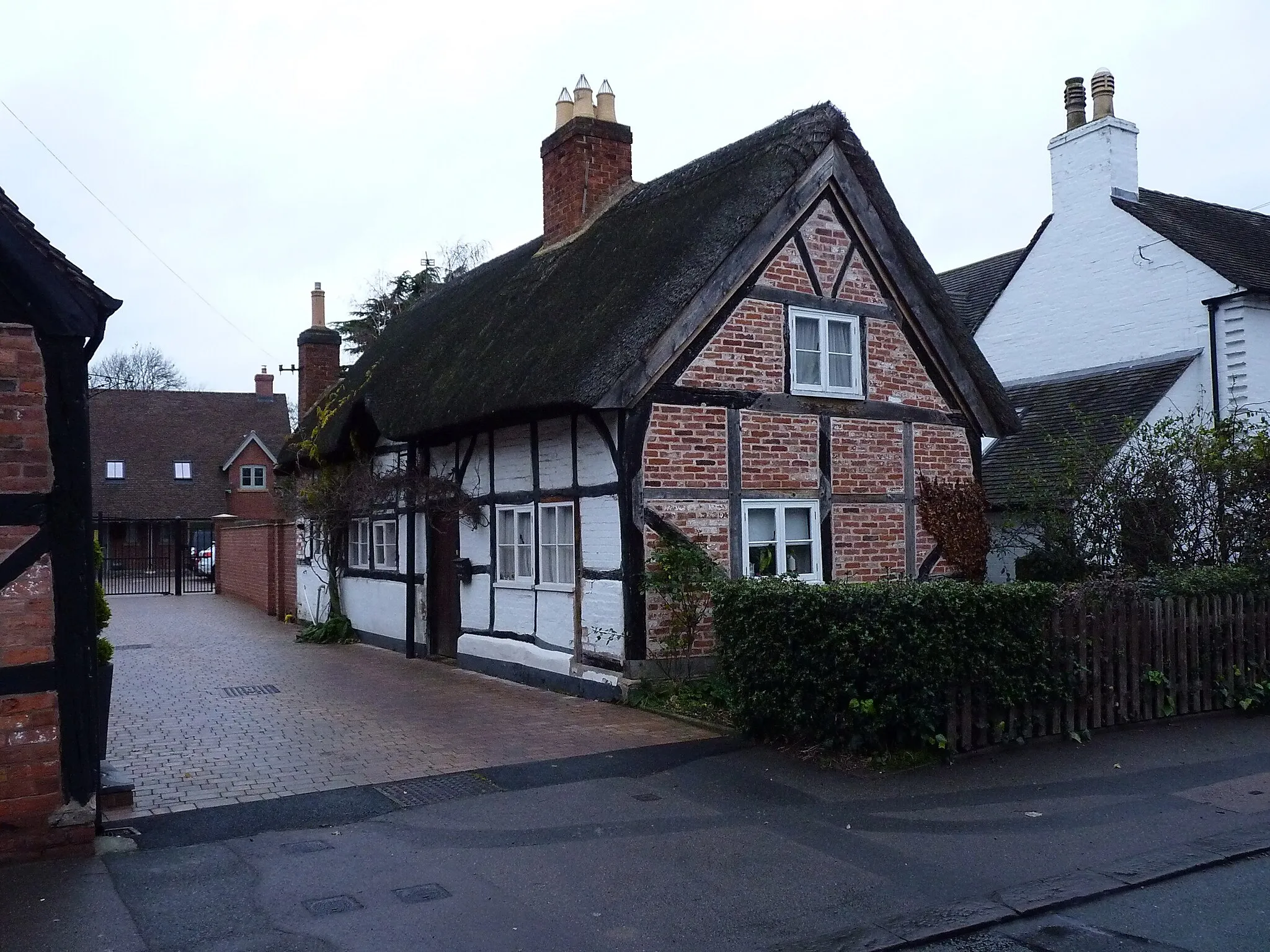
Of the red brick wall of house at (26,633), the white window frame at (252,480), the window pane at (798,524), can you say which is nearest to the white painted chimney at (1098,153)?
the window pane at (798,524)

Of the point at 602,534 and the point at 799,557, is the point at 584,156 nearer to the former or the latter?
the point at 602,534

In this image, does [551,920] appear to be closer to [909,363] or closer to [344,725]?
[344,725]

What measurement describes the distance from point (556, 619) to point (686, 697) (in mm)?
2124

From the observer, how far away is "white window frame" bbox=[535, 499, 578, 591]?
1161 cm

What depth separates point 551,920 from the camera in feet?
17.5

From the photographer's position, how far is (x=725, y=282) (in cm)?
1133

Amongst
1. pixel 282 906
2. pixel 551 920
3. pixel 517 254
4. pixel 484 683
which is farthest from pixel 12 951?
pixel 517 254

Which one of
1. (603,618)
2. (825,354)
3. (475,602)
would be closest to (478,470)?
(475,602)

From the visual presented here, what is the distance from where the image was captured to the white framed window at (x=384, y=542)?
1638cm

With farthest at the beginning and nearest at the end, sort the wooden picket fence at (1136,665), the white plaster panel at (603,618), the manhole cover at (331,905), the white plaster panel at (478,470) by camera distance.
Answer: the white plaster panel at (478,470) < the white plaster panel at (603,618) < the wooden picket fence at (1136,665) < the manhole cover at (331,905)

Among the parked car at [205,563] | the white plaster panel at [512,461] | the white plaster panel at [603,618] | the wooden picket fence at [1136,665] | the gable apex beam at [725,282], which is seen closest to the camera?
the wooden picket fence at [1136,665]

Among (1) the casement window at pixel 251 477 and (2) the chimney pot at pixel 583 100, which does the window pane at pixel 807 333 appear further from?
(1) the casement window at pixel 251 477

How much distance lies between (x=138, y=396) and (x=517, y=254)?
3587 centimetres

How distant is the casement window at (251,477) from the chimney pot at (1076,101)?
36.3 meters
